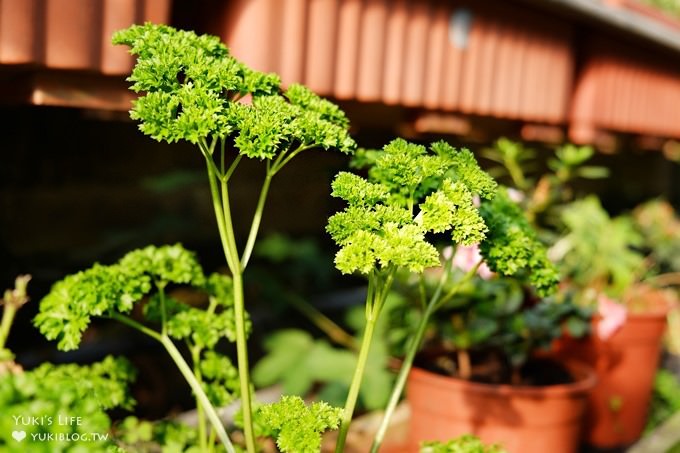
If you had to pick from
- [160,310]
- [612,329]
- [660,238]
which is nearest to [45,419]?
[160,310]

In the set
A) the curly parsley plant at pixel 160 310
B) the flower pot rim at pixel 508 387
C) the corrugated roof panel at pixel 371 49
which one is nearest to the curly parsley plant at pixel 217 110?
the curly parsley plant at pixel 160 310

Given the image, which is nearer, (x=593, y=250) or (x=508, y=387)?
(x=508, y=387)

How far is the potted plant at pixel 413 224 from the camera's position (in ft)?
3.88

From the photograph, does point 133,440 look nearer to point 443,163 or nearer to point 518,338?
point 443,163

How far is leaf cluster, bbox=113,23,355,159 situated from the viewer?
1200 mm

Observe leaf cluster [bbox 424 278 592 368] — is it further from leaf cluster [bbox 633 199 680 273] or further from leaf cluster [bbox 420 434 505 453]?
leaf cluster [bbox 633 199 680 273]

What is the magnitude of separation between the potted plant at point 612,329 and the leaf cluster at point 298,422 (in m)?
1.75

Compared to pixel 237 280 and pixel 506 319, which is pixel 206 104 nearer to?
pixel 237 280

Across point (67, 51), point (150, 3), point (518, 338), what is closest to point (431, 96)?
point (518, 338)

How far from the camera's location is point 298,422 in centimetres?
126

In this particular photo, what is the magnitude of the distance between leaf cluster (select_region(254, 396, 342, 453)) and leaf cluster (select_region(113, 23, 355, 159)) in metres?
0.45

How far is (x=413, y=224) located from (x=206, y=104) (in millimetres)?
409

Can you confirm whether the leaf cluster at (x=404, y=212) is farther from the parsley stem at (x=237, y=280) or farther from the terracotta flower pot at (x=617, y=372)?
the terracotta flower pot at (x=617, y=372)

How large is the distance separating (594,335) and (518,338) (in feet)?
1.92
